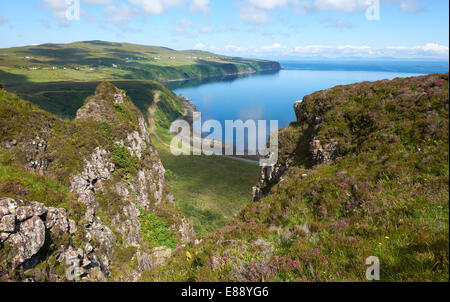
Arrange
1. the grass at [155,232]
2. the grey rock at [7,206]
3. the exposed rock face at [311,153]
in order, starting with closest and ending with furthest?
the grey rock at [7,206] < the exposed rock face at [311,153] < the grass at [155,232]

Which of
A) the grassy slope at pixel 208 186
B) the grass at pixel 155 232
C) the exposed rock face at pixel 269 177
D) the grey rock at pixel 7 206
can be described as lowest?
the grassy slope at pixel 208 186

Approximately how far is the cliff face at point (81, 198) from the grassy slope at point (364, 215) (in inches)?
240

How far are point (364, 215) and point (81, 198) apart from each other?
59.7 ft

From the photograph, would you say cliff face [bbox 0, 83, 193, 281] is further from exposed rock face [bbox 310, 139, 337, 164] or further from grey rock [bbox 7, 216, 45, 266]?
exposed rock face [bbox 310, 139, 337, 164]

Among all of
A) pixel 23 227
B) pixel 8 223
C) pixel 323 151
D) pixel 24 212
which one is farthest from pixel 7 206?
pixel 323 151

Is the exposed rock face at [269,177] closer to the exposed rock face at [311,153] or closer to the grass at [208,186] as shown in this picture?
the exposed rock face at [311,153]

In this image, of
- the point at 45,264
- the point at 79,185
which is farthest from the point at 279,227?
the point at 79,185

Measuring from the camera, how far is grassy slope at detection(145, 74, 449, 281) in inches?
207

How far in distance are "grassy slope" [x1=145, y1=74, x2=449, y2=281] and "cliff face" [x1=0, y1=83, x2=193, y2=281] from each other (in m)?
6.11

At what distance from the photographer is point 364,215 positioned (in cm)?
742

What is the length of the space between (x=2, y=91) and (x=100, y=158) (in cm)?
889

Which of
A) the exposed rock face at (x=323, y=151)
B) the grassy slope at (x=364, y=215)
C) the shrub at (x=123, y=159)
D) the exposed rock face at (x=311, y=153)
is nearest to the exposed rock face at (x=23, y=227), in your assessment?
the grassy slope at (x=364, y=215)

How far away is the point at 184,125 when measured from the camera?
500 ft

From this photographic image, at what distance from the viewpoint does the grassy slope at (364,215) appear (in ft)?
17.2
